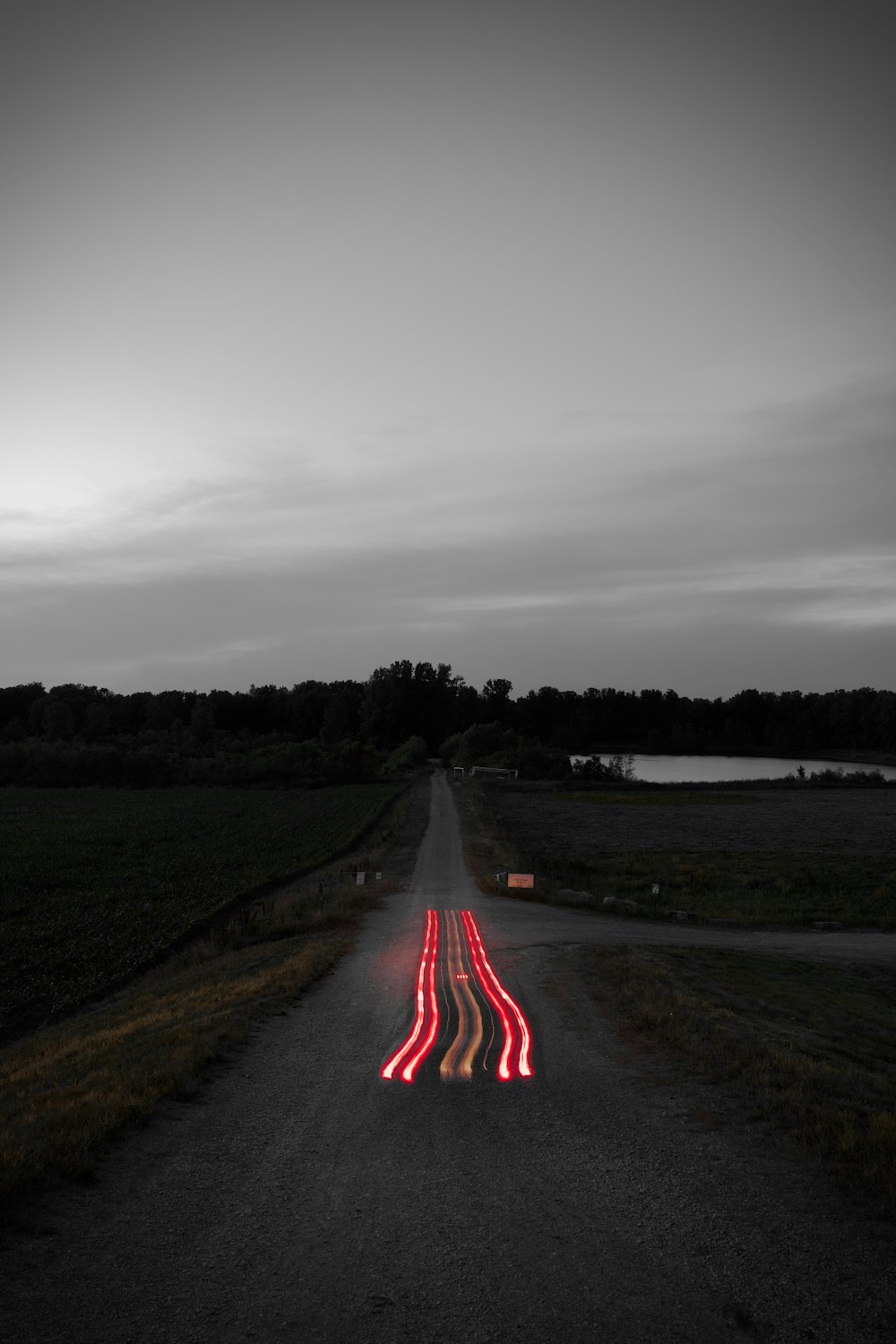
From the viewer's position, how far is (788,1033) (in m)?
15.6

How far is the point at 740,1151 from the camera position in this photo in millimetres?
9766

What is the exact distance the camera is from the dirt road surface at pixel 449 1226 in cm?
649

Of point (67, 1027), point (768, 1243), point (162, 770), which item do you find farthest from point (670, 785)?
point (768, 1243)

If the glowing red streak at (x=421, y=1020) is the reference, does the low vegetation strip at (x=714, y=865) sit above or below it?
below

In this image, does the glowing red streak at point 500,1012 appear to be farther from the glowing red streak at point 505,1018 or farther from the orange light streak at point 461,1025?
the orange light streak at point 461,1025

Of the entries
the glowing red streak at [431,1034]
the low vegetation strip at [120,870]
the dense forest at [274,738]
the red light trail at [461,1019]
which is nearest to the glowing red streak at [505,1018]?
the red light trail at [461,1019]

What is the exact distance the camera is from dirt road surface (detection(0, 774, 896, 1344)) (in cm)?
649

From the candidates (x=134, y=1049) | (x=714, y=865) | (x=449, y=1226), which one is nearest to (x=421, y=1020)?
(x=134, y=1049)

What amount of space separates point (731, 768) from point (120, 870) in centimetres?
14835

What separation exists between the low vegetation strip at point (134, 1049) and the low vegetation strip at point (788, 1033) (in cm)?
776

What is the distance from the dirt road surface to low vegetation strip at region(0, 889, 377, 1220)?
45 centimetres

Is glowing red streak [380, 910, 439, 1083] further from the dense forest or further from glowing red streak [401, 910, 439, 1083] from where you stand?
the dense forest

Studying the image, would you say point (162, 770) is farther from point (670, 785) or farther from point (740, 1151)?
point (740, 1151)

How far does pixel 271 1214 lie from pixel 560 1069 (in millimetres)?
6188
